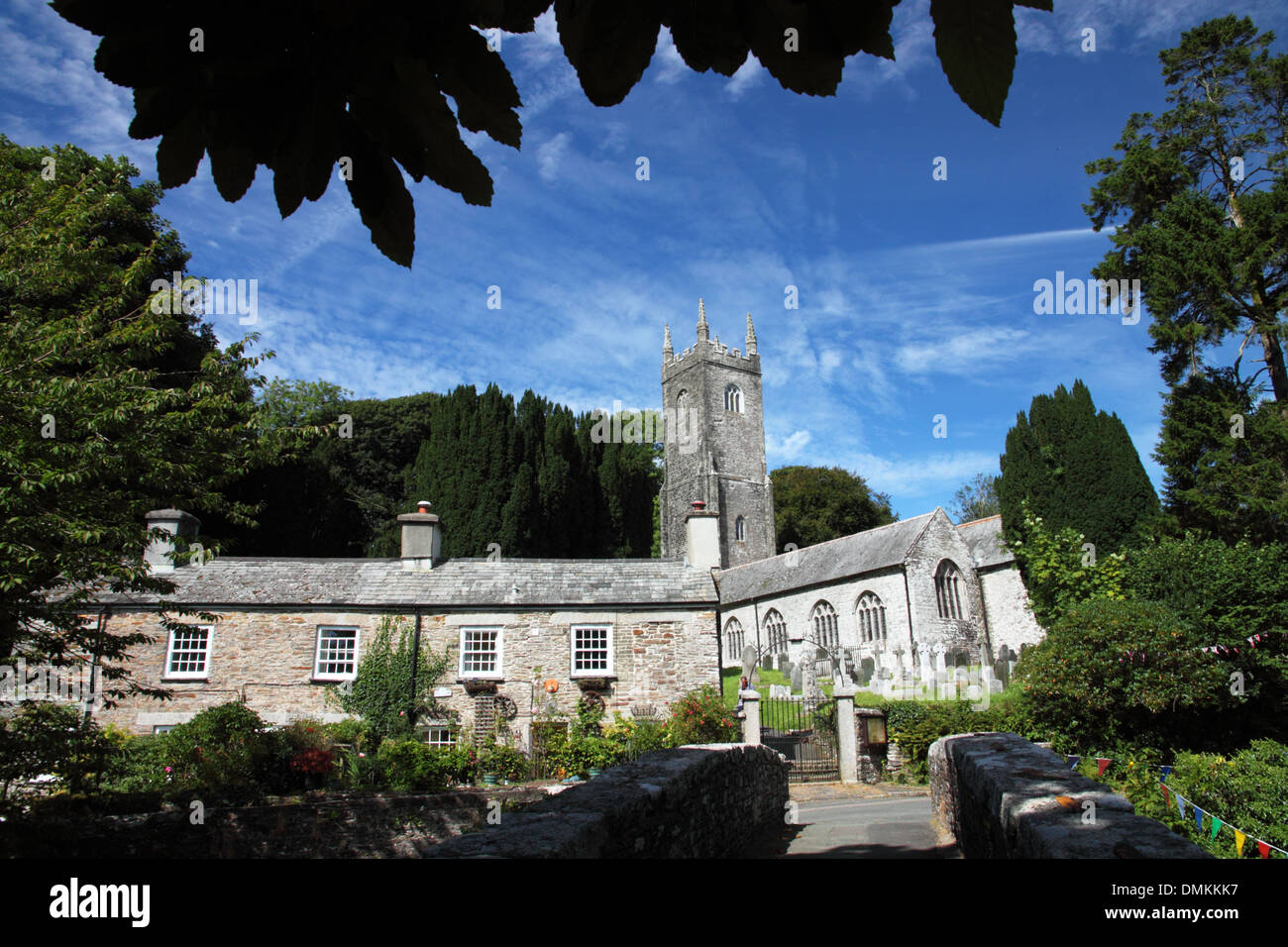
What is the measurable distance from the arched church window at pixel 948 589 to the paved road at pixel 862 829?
19374 millimetres

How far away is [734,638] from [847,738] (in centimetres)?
2401

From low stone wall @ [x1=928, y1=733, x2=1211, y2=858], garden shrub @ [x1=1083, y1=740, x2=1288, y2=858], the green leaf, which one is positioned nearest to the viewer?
the green leaf

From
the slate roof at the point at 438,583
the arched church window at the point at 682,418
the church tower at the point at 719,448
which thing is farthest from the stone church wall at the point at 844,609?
the arched church window at the point at 682,418

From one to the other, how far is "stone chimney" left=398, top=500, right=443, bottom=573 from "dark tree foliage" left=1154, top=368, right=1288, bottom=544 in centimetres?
1938

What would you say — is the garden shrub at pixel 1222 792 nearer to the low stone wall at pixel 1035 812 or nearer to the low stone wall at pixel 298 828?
the low stone wall at pixel 1035 812

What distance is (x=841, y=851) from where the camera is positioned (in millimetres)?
8664

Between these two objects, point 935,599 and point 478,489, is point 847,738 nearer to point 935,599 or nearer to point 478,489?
point 935,599

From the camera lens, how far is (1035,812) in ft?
14.9

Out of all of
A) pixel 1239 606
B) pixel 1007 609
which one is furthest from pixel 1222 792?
pixel 1007 609

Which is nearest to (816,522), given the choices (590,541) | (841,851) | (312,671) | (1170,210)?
(590,541)

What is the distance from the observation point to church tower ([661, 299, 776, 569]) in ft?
161

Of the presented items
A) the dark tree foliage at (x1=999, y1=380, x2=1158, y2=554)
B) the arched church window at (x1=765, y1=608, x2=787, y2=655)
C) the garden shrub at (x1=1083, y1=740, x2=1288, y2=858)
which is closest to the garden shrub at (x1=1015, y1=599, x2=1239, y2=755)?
the garden shrub at (x1=1083, y1=740, x2=1288, y2=858)

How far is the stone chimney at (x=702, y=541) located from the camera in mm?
18750

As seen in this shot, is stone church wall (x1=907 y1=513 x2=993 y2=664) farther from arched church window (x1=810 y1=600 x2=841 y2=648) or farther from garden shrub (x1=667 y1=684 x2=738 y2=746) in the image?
garden shrub (x1=667 y1=684 x2=738 y2=746)
